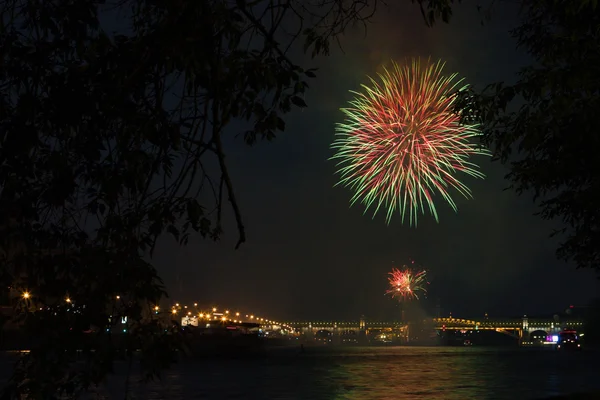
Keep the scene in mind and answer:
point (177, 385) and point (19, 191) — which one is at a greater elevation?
point (19, 191)

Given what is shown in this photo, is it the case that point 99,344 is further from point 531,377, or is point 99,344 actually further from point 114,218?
point 531,377

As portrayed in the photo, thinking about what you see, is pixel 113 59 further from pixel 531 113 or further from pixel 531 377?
pixel 531 377

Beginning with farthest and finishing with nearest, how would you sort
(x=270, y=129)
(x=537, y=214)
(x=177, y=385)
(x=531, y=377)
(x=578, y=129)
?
1. (x=531, y=377)
2. (x=177, y=385)
3. (x=537, y=214)
4. (x=578, y=129)
5. (x=270, y=129)

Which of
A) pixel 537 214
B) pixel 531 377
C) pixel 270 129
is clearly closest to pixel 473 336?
pixel 531 377

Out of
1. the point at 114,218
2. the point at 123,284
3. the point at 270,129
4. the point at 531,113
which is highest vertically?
the point at 531,113

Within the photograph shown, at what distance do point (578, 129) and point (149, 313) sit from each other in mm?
10103

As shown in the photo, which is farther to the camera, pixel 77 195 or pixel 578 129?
pixel 578 129

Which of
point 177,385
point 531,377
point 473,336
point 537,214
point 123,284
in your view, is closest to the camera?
point 123,284

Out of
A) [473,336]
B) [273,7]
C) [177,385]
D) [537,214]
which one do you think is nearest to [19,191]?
[273,7]

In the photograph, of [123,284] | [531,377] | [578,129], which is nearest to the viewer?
[123,284]

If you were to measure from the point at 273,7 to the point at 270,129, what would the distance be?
1.19 m

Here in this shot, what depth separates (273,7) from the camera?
7.91 metres

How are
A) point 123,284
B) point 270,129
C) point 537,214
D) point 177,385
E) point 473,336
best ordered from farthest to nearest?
point 473,336 → point 177,385 → point 537,214 → point 270,129 → point 123,284

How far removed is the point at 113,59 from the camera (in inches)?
274
